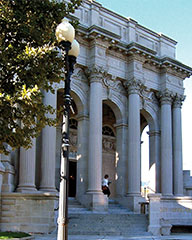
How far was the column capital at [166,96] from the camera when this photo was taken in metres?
30.3

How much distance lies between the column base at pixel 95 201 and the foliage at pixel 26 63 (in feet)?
41.1

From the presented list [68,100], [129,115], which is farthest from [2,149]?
[129,115]

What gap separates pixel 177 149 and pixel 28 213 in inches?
594

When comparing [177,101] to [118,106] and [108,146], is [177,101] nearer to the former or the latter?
[118,106]

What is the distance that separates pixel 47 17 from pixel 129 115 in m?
15.6

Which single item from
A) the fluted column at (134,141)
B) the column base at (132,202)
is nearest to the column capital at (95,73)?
the fluted column at (134,141)

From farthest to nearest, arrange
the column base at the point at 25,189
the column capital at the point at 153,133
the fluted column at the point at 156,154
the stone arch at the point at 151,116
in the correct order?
1. the column capital at the point at 153,133
2. the stone arch at the point at 151,116
3. the fluted column at the point at 156,154
4. the column base at the point at 25,189

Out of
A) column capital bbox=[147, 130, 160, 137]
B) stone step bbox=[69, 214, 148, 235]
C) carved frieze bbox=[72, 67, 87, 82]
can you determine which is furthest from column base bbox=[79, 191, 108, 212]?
column capital bbox=[147, 130, 160, 137]

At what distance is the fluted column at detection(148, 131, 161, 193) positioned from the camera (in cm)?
3023

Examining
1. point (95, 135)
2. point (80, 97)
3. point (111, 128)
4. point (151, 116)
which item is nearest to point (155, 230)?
point (95, 135)

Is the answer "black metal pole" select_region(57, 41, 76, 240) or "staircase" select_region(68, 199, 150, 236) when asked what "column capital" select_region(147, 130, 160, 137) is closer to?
"staircase" select_region(68, 199, 150, 236)

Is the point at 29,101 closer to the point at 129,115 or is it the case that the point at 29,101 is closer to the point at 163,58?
the point at 129,115

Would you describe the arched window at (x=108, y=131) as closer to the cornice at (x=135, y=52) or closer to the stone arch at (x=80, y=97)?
the cornice at (x=135, y=52)

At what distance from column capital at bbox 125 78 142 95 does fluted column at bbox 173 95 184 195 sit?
4278 mm
